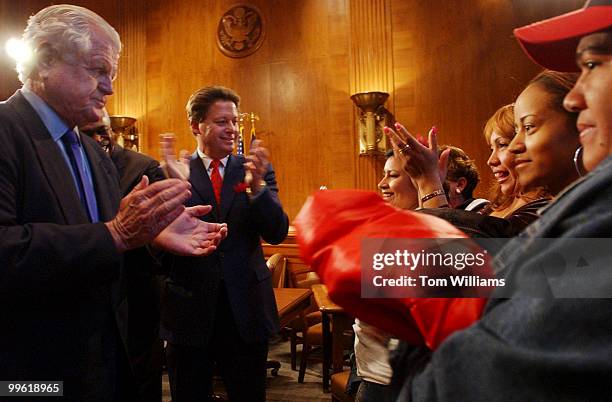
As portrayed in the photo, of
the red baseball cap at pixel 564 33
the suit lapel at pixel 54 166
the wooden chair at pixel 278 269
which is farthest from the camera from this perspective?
the wooden chair at pixel 278 269

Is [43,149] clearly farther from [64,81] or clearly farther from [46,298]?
[46,298]

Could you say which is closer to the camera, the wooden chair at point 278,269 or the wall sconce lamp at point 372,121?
the wooden chair at point 278,269

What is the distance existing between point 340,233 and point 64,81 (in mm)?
1151

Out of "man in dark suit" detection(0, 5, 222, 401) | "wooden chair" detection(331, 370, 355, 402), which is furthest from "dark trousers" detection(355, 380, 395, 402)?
"wooden chair" detection(331, 370, 355, 402)

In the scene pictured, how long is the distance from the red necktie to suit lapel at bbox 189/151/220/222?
30 millimetres

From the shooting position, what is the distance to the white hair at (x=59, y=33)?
1.42 m

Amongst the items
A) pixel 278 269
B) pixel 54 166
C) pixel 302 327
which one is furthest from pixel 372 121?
pixel 54 166

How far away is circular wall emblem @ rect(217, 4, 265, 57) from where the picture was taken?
22.2 ft

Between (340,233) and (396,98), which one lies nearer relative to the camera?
(340,233)

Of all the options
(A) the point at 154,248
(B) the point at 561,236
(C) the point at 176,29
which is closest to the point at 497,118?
(B) the point at 561,236

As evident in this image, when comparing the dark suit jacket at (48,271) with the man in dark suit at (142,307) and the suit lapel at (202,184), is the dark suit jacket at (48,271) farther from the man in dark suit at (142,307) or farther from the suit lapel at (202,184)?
the suit lapel at (202,184)

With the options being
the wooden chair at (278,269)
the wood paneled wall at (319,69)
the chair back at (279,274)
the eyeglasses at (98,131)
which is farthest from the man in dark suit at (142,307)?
the wood paneled wall at (319,69)

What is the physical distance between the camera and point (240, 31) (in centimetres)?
682

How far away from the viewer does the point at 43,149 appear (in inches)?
52.3
